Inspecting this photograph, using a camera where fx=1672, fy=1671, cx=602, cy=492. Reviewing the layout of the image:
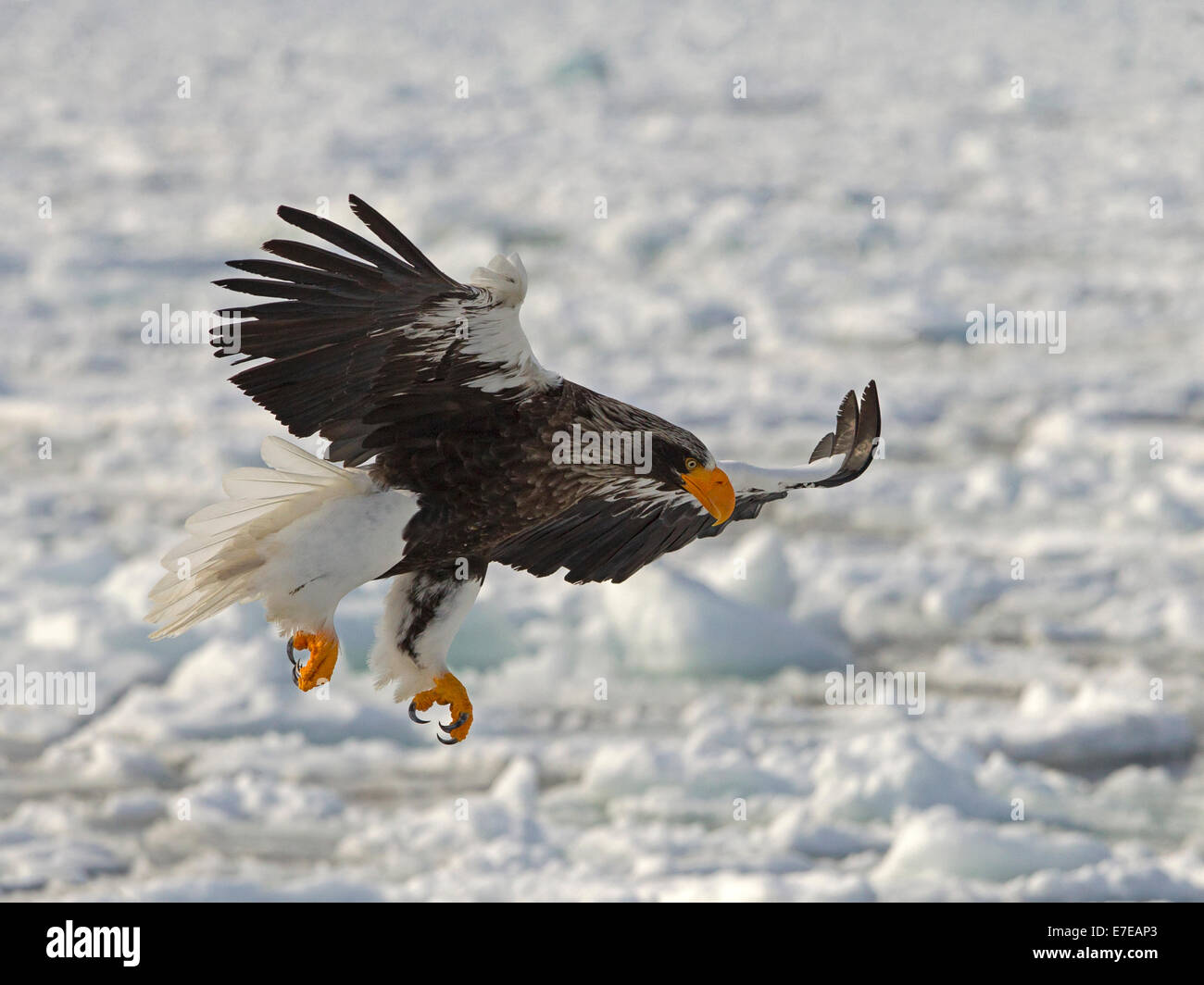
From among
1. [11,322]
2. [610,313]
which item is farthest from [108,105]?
[610,313]

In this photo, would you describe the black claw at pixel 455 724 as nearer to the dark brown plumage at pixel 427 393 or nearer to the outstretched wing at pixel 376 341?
the dark brown plumage at pixel 427 393

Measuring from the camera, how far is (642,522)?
479cm

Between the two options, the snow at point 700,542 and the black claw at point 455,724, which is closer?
the black claw at point 455,724

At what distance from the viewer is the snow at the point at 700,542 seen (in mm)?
10000

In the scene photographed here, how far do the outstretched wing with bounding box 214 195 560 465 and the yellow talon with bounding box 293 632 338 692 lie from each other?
0.50m

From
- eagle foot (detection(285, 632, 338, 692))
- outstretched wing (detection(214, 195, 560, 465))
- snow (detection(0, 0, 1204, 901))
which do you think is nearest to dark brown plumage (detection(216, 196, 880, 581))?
outstretched wing (detection(214, 195, 560, 465))

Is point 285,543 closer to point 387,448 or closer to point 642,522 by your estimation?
point 387,448

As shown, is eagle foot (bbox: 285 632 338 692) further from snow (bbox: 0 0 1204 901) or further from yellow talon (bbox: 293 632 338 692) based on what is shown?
snow (bbox: 0 0 1204 901)

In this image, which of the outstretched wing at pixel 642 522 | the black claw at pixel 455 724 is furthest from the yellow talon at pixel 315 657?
the outstretched wing at pixel 642 522

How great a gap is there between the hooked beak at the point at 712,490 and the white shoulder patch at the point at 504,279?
0.70 metres

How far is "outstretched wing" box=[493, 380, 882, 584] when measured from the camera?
4.69m

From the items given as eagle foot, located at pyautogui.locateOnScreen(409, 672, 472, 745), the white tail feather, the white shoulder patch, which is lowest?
eagle foot, located at pyautogui.locateOnScreen(409, 672, 472, 745)

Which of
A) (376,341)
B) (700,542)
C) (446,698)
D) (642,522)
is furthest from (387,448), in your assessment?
(700,542)

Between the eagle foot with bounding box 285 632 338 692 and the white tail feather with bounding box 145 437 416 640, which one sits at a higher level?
the white tail feather with bounding box 145 437 416 640
